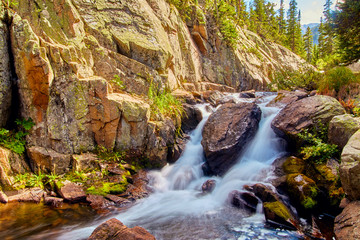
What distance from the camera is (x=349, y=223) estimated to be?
434 cm

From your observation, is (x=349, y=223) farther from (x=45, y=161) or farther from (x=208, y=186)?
(x=45, y=161)

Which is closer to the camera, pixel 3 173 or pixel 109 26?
pixel 3 173

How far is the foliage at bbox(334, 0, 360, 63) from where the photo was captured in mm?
9766

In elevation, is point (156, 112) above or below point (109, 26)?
below

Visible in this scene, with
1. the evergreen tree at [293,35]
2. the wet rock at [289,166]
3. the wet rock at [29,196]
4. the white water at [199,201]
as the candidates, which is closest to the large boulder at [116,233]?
the white water at [199,201]

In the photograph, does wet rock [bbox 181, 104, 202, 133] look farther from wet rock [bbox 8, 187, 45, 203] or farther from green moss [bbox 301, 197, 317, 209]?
wet rock [bbox 8, 187, 45, 203]

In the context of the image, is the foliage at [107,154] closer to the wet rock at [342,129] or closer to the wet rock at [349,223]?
the wet rock at [349,223]

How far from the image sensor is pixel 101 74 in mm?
10156

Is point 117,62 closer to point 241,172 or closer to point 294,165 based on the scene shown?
point 241,172

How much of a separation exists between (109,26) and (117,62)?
→ 2.56 meters

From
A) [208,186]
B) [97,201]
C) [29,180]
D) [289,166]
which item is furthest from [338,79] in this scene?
[29,180]

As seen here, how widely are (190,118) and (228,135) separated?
11.7ft

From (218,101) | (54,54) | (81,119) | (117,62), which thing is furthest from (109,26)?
(218,101)

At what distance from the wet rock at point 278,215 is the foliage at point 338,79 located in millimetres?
7221
